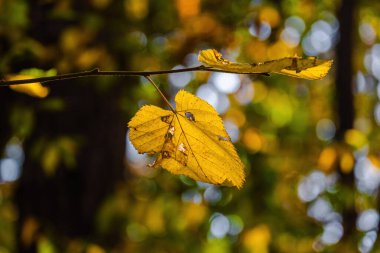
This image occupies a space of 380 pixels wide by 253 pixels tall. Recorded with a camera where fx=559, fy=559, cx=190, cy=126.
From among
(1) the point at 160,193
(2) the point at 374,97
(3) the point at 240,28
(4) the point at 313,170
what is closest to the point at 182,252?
(1) the point at 160,193

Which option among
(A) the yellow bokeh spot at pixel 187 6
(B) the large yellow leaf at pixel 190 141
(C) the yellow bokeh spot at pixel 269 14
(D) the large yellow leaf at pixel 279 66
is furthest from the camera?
(A) the yellow bokeh spot at pixel 187 6

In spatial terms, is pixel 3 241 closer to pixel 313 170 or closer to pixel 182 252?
pixel 182 252

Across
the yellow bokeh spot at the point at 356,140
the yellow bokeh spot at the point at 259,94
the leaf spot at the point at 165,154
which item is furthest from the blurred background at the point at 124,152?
the leaf spot at the point at 165,154

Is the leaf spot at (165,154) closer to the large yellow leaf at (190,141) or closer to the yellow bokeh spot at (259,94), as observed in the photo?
the large yellow leaf at (190,141)

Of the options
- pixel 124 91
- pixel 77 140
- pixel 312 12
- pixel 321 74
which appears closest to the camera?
pixel 321 74

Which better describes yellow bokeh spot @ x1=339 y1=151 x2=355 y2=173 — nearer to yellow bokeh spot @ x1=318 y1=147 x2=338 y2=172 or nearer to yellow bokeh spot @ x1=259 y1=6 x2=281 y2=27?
yellow bokeh spot @ x1=318 y1=147 x2=338 y2=172

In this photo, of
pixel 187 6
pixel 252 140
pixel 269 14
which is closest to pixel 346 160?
pixel 252 140

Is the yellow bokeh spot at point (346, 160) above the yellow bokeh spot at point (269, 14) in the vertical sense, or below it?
below
